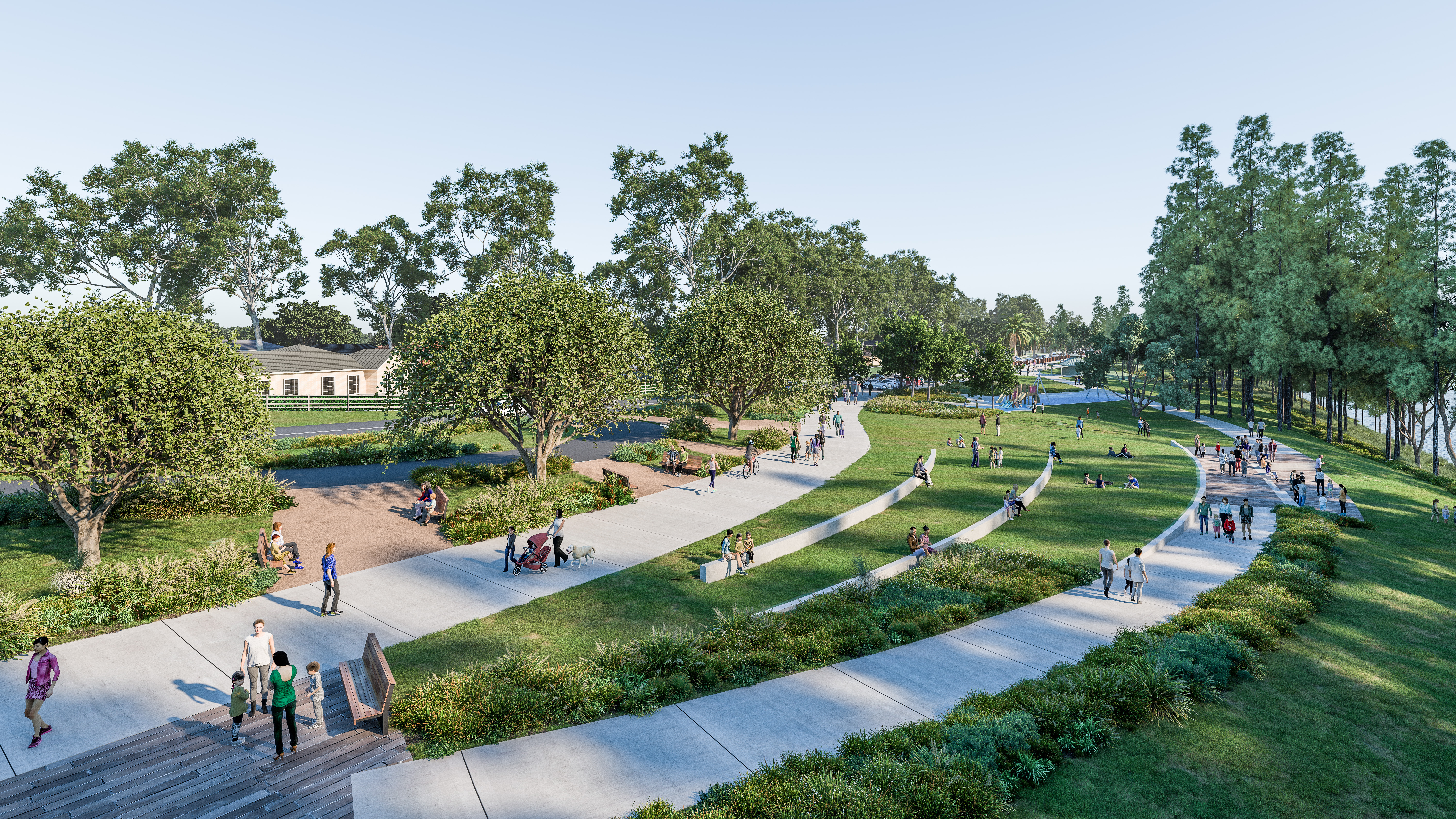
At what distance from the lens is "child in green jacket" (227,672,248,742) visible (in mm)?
9242

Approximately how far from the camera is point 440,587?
53.0 feet

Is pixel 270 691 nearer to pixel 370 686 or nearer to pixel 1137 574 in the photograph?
pixel 370 686

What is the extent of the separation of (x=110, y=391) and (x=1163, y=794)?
2102cm

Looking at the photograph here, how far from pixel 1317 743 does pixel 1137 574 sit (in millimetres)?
6239

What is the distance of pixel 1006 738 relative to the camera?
30.7ft

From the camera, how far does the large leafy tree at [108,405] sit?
14.6 m

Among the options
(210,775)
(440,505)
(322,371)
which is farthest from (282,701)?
(322,371)

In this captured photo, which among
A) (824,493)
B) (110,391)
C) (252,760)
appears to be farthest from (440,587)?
(824,493)

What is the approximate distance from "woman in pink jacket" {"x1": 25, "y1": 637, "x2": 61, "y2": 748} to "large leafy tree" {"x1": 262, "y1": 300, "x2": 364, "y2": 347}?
100 meters

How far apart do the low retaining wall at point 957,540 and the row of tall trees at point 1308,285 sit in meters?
35.1

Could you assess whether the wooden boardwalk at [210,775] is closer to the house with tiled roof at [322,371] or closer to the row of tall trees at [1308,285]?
the house with tiled roof at [322,371]

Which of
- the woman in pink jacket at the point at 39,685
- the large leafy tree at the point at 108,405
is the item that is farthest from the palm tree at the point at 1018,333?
the woman in pink jacket at the point at 39,685

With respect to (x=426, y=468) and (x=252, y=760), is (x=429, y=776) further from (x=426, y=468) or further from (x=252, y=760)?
(x=426, y=468)

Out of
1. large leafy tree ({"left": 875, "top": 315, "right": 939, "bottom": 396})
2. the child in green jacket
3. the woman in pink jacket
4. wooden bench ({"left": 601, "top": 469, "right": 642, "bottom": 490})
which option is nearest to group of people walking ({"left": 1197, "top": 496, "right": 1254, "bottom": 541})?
wooden bench ({"left": 601, "top": 469, "right": 642, "bottom": 490})
